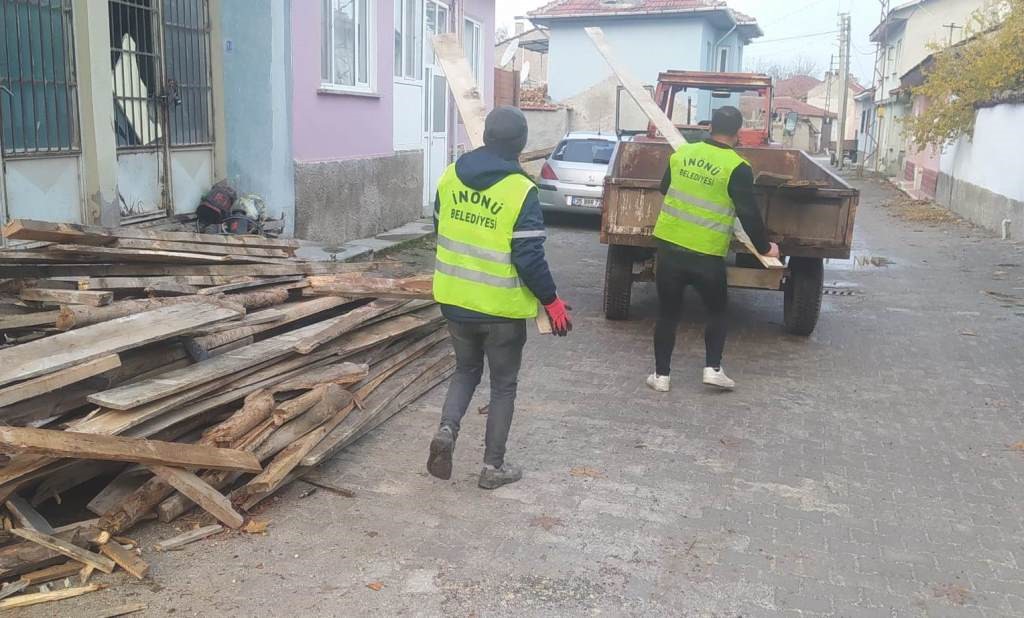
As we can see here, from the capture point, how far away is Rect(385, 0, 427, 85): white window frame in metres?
12.8

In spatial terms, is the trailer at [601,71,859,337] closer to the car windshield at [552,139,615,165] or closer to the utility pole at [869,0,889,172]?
the car windshield at [552,139,615,165]

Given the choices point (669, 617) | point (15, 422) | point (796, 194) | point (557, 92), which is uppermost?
point (557, 92)

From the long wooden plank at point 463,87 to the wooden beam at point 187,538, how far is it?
7.56ft

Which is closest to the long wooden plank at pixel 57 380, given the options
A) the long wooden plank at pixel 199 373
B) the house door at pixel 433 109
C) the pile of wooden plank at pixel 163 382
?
the pile of wooden plank at pixel 163 382

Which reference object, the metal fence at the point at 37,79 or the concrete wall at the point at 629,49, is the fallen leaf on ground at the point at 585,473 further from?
the concrete wall at the point at 629,49

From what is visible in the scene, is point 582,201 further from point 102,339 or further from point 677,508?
point 102,339

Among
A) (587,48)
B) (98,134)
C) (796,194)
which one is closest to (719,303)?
(796,194)

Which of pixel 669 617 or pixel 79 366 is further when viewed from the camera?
pixel 79 366

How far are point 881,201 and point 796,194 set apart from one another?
18097mm

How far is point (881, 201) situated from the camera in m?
23.3

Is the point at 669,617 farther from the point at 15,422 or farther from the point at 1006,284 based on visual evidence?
the point at 1006,284

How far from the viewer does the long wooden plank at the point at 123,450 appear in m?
3.15

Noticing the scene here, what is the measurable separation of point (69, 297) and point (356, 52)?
750 cm

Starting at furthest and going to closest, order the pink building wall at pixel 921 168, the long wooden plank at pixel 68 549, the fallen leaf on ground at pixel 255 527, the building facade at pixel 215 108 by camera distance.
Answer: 1. the pink building wall at pixel 921 168
2. the building facade at pixel 215 108
3. the fallen leaf on ground at pixel 255 527
4. the long wooden plank at pixel 68 549
